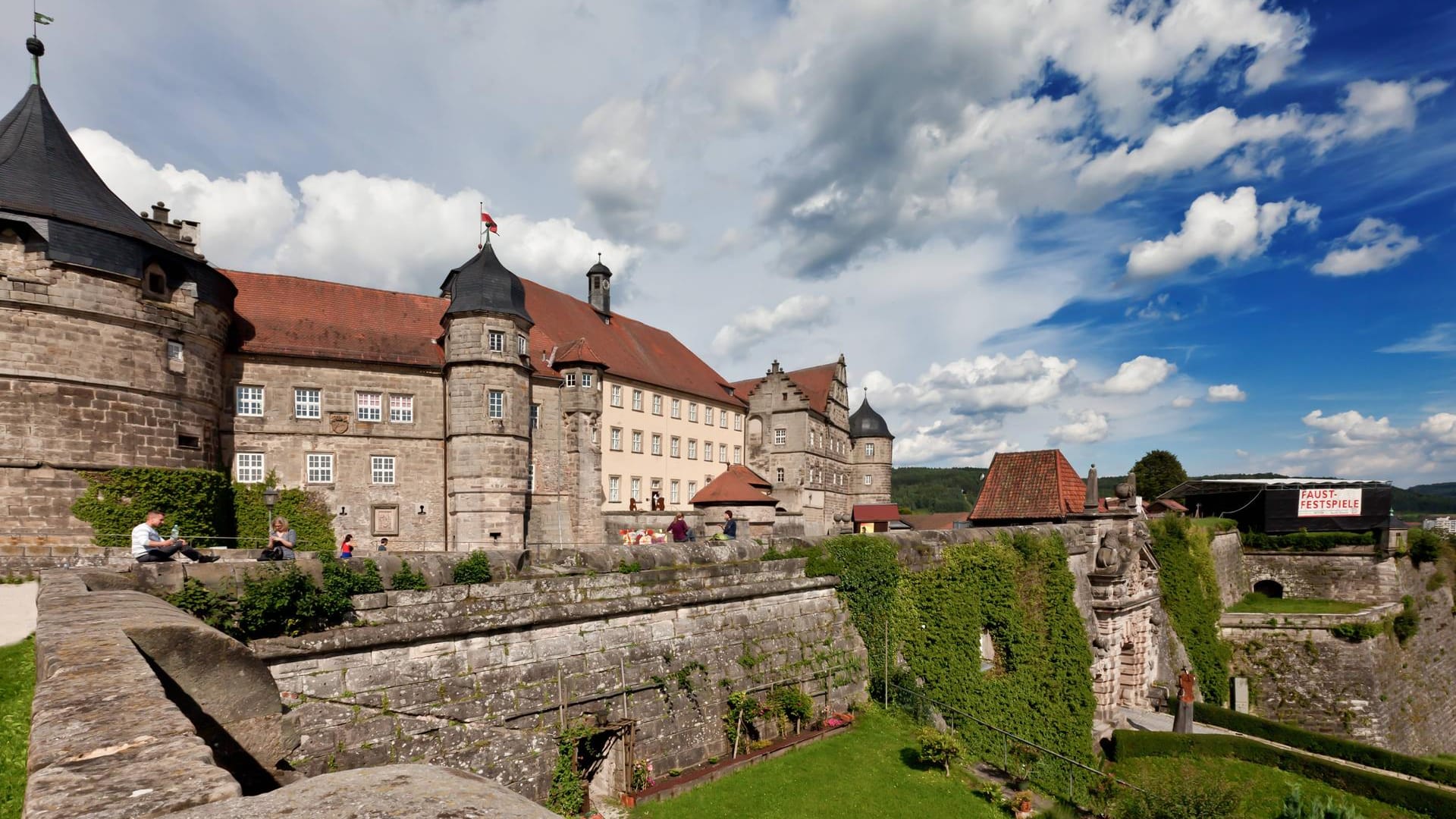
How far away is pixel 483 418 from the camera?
89.9 ft

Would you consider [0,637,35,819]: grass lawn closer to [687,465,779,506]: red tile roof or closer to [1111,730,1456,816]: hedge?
[1111,730,1456,816]: hedge

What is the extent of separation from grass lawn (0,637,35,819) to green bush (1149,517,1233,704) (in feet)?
97.4

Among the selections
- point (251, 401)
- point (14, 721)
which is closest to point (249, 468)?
point (251, 401)

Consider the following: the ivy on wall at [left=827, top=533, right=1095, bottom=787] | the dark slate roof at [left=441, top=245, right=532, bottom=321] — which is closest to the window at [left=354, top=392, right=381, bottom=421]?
the dark slate roof at [left=441, top=245, right=532, bottom=321]

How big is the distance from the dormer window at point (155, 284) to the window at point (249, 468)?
7.09 metres

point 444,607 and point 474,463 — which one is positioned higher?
point 474,463

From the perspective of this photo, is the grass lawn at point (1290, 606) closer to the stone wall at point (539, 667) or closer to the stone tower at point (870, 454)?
the stone wall at point (539, 667)

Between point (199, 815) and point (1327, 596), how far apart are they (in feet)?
146

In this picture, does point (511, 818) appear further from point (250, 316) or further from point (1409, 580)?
point (1409, 580)

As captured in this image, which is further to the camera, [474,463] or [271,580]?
[474,463]

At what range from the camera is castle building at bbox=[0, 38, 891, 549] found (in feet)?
58.1

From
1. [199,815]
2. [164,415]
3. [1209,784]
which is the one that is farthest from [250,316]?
[1209,784]

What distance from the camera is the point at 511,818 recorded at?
1.99 metres

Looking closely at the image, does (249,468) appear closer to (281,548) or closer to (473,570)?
(281,548)
